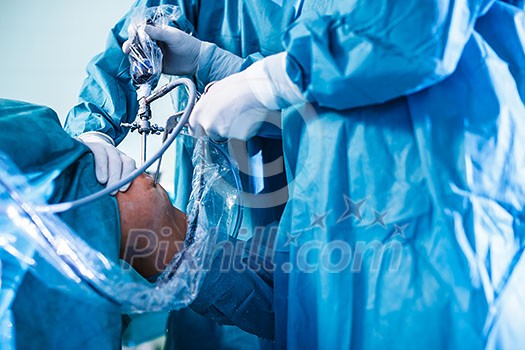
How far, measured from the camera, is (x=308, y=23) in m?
0.77

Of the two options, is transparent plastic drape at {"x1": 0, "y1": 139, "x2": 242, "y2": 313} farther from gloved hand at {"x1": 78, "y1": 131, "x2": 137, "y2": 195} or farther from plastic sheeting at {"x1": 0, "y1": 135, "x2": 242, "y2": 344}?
gloved hand at {"x1": 78, "y1": 131, "x2": 137, "y2": 195}

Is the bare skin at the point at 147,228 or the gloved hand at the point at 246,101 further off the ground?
the gloved hand at the point at 246,101

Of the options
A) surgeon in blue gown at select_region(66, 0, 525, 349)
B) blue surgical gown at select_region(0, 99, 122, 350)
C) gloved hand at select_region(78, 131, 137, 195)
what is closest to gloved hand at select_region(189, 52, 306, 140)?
surgeon in blue gown at select_region(66, 0, 525, 349)

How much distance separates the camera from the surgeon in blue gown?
73cm

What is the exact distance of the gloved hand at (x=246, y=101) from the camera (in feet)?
2.83

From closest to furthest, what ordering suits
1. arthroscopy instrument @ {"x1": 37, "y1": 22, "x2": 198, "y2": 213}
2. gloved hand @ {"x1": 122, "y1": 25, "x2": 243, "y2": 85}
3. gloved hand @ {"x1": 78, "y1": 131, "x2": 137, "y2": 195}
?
gloved hand @ {"x1": 78, "y1": 131, "x2": 137, "y2": 195}, arthroscopy instrument @ {"x1": 37, "y1": 22, "x2": 198, "y2": 213}, gloved hand @ {"x1": 122, "y1": 25, "x2": 243, "y2": 85}

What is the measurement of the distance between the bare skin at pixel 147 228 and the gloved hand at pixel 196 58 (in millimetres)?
469

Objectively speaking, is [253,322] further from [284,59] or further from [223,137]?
[284,59]

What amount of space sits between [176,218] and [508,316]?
0.61m

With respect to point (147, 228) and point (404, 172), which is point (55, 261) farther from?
point (404, 172)

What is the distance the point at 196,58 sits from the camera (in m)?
1.32

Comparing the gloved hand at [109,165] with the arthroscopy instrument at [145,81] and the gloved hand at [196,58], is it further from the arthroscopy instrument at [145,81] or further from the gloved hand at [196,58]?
the gloved hand at [196,58]

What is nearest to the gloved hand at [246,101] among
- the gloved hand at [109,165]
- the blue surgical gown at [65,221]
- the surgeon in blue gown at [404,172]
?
the surgeon in blue gown at [404,172]

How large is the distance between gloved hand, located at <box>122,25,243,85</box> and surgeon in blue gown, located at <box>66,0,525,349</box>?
1.29 ft
